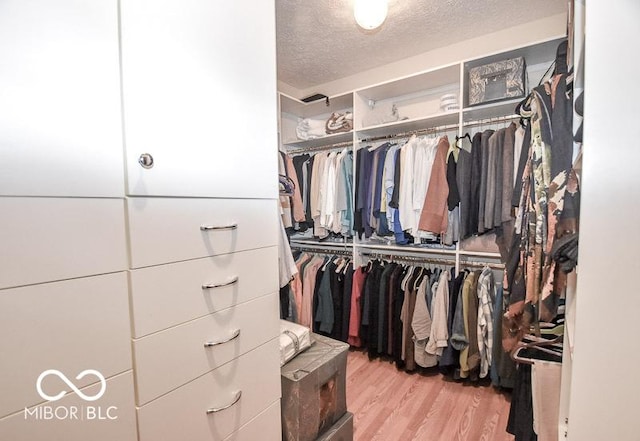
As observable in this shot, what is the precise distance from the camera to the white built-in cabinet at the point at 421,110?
1.86m

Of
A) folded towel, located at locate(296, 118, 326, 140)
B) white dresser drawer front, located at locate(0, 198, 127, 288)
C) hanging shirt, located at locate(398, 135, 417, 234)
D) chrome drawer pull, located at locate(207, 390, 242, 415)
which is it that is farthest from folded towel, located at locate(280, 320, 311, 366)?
folded towel, located at locate(296, 118, 326, 140)

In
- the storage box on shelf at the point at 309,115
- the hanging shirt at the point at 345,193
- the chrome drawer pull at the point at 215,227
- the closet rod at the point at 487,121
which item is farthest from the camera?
the storage box on shelf at the point at 309,115

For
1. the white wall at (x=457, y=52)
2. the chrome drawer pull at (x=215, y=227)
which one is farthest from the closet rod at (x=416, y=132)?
the chrome drawer pull at (x=215, y=227)

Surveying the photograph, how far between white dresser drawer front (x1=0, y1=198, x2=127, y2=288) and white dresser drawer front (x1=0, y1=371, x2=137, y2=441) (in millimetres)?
240

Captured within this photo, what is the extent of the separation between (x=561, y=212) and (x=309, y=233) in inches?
83.1

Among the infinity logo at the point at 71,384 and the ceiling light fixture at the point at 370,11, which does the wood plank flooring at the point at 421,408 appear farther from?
the ceiling light fixture at the point at 370,11

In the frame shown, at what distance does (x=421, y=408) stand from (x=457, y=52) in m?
2.48

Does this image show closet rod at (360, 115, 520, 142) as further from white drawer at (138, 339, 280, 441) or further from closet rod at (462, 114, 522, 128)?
white drawer at (138, 339, 280, 441)

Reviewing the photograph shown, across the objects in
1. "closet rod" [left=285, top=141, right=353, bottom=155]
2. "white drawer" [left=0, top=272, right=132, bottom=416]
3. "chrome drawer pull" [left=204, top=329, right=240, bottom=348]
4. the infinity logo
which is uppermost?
"closet rod" [left=285, top=141, right=353, bottom=155]

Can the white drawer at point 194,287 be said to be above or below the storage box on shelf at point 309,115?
below

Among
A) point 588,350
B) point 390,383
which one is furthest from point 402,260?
point 588,350

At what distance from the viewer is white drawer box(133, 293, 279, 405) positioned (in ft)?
2.32

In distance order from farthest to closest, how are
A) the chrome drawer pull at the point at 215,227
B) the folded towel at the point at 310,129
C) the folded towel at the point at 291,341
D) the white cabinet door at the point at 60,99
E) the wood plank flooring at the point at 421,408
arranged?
1. the folded towel at the point at 310,129
2. the wood plank flooring at the point at 421,408
3. the folded towel at the point at 291,341
4. the chrome drawer pull at the point at 215,227
5. the white cabinet door at the point at 60,99

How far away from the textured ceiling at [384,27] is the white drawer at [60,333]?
182 centimetres
